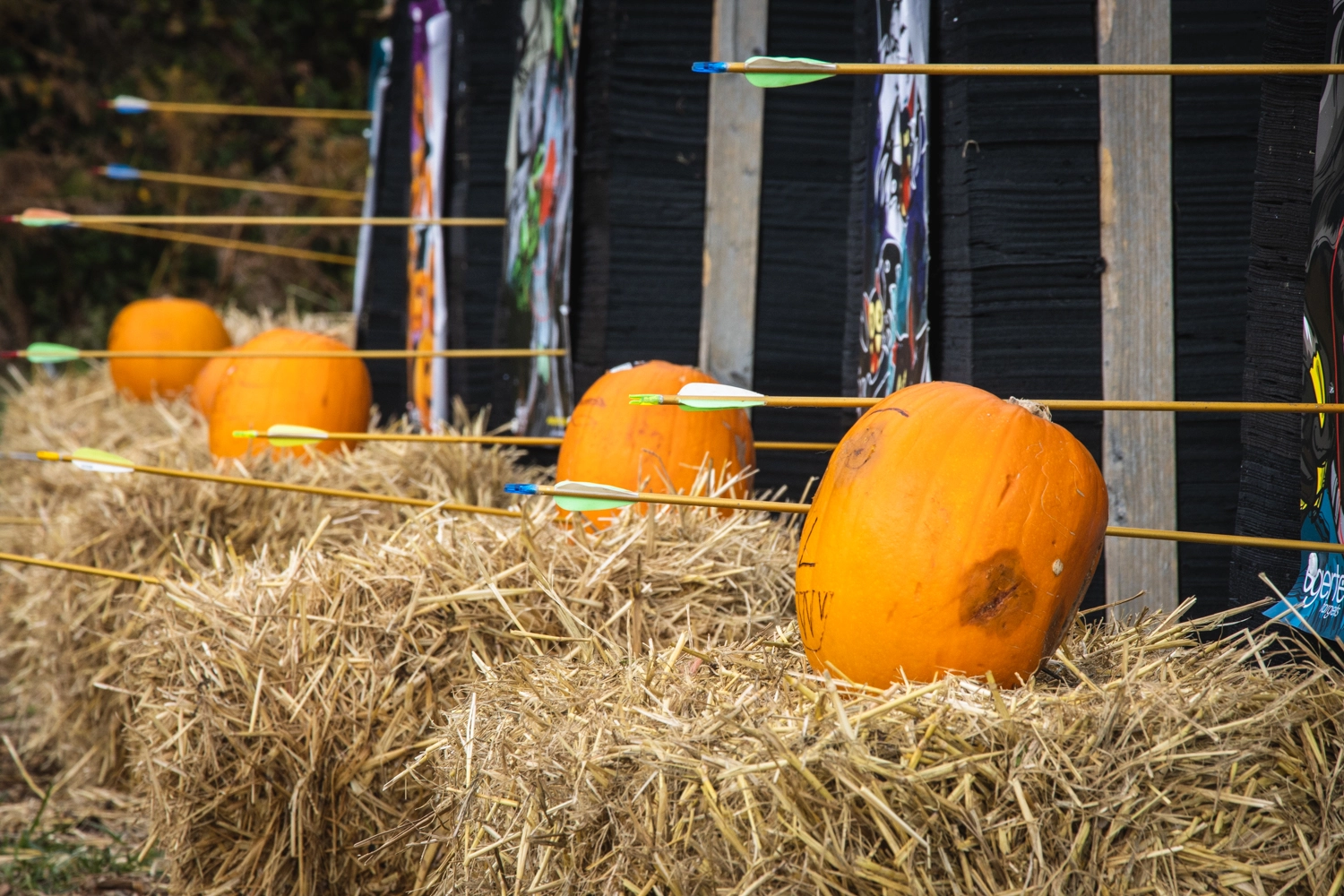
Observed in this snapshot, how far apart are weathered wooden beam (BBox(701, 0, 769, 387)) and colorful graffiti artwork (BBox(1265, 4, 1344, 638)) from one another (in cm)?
234

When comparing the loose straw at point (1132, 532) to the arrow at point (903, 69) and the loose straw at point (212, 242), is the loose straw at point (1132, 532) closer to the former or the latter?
the arrow at point (903, 69)

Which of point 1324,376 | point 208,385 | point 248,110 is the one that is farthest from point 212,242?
point 1324,376

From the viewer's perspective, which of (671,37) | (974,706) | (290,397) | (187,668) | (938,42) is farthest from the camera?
(290,397)

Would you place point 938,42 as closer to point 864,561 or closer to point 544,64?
point 864,561

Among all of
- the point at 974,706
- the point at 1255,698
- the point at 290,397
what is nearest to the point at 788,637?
the point at 974,706

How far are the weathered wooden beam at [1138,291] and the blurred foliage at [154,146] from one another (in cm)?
911

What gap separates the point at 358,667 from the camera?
9.45 feet

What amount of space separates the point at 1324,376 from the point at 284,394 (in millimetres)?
4051

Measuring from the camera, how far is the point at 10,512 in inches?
235

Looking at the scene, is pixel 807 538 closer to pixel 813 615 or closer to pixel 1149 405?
pixel 813 615

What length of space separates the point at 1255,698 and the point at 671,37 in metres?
3.39

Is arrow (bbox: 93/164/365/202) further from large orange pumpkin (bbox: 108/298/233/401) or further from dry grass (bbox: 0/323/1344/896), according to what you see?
dry grass (bbox: 0/323/1344/896)

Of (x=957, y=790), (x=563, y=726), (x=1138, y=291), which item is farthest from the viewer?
(x=1138, y=291)

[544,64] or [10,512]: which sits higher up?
[544,64]
